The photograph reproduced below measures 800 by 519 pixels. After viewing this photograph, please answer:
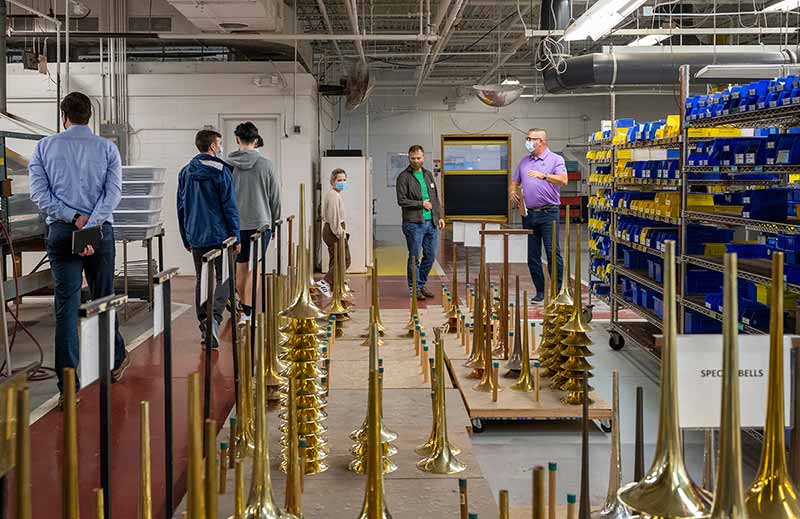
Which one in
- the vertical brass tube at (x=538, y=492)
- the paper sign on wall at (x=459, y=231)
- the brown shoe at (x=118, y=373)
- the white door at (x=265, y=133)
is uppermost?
the white door at (x=265, y=133)

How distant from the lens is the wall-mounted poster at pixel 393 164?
21016mm

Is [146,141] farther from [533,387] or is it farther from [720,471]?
[720,471]

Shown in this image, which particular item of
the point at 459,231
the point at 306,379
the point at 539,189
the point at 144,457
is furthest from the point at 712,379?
the point at 539,189

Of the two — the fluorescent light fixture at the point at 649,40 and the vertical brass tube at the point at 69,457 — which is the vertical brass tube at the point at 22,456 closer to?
the vertical brass tube at the point at 69,457

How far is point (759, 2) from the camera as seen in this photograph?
37.0ft

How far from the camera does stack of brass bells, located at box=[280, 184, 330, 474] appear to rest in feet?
10.3

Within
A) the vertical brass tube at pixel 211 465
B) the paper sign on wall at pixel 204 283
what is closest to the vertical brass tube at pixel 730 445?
the vertical brass tube at pixel 211 465

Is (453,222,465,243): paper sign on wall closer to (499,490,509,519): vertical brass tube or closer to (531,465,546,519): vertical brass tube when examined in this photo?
(499,490,509,519): vertical brass tube

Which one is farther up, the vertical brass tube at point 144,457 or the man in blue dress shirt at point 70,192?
the man in blue dress shirt at point 70,192

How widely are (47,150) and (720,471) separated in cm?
379

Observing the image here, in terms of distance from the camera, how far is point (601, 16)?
585cm

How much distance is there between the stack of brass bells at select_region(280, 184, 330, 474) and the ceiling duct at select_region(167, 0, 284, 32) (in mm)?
4603

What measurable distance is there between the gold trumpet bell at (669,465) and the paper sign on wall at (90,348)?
3.66 feet

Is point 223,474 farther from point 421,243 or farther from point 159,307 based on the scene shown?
point 421,243
